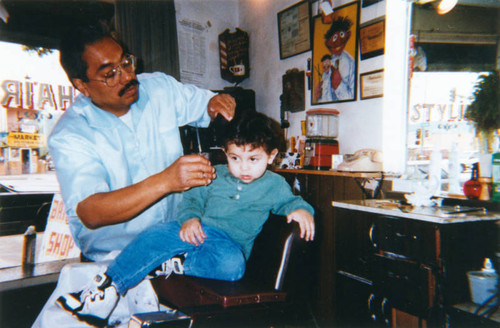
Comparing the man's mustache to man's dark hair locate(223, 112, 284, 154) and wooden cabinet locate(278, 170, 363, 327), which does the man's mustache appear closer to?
man's dark hair locate(223, 112, 284, 154)

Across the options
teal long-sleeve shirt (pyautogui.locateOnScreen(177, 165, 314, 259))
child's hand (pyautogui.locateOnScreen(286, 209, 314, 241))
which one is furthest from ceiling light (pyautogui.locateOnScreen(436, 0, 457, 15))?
child's hand (pyautogui.locateOnScreen(286, 209, 314, 241))

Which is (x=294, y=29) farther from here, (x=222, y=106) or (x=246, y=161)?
(x=246, y=161)

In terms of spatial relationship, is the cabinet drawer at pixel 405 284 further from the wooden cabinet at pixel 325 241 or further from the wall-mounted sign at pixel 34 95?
the wall-mounted sign at pixel 34 95

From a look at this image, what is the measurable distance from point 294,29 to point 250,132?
94.9 inches

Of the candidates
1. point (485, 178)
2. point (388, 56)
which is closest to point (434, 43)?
point (388, 56)

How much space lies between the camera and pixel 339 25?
288cm

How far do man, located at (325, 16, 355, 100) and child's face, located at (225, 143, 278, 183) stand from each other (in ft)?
5.53

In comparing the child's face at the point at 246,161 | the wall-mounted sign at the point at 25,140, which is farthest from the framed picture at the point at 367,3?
the wall-mounted sign at the point at 25,140

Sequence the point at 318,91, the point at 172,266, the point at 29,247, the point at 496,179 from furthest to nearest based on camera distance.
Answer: the point at 318,91 → the point at 29,247 → the point at 496,179 → the point at 172,266

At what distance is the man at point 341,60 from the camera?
2.80 meters

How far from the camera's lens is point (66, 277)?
1.32 metres

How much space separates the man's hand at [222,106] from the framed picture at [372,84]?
1.57 m

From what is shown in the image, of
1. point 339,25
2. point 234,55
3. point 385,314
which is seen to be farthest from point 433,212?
point 234,55

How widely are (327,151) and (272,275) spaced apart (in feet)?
5.89
